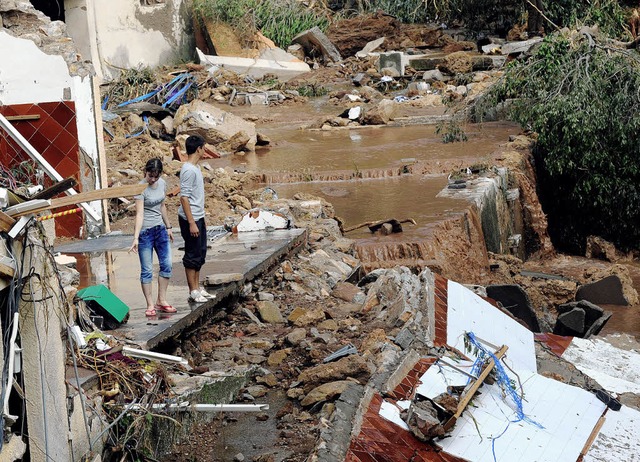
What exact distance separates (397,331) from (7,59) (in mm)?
5389

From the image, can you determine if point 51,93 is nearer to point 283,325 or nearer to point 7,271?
point 283,325

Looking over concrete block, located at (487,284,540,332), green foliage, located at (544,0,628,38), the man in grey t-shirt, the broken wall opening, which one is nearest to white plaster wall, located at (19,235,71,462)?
the man in grey t-shirt

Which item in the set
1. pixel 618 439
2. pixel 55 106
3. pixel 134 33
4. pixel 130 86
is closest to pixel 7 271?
pixel 618 439

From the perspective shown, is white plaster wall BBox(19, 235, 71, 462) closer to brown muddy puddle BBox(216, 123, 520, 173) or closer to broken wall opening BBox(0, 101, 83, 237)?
broken wall opening BBox(0, 101, 83, 237)

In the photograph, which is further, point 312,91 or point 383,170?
point 312,91

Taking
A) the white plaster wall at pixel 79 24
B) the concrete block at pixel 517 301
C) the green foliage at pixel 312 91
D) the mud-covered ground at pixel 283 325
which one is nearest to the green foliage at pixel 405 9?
the green foliage at pixel 312 91

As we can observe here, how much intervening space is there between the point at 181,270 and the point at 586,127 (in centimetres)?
935

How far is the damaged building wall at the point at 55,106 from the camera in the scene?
10594 mm

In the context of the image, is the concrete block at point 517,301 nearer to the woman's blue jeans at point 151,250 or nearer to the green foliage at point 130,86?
the woman's blue jeans at point 151,250

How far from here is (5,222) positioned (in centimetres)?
502

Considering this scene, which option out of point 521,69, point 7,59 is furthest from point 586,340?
point 521,69

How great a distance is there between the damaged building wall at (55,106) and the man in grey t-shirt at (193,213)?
317 cm

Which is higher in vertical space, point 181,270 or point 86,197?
point 86,197

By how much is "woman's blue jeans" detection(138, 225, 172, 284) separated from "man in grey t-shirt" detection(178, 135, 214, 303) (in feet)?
0.77
